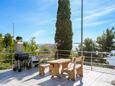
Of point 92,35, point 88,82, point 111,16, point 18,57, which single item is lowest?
point 88,82

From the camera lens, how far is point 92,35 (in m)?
22.6

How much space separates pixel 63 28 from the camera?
15.0m

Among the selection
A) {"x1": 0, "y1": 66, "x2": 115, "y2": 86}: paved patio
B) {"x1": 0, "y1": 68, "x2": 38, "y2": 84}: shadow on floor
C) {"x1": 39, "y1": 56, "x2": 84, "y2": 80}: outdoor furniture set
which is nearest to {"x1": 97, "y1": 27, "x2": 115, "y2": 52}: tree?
{"x1": 0, "y1": 66, "x2": 115, "y2": 86}: paved patio

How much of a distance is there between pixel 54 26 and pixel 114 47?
32.4 ft

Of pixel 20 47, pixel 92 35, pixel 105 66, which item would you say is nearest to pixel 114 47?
pixel 92 35

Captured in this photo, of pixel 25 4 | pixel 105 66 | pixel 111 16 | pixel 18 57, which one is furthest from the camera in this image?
pixel 111 16

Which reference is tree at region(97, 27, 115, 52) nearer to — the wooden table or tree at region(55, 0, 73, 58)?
tree at region(55, 0, 73, 58)

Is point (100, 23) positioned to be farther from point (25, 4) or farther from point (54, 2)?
point (25, 4)

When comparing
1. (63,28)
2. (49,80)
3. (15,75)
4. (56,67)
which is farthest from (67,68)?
(63,28)

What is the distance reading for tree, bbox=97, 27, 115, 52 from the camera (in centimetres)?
2280

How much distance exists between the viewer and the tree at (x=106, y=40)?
74.8 feet

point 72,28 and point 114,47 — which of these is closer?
point 72,28

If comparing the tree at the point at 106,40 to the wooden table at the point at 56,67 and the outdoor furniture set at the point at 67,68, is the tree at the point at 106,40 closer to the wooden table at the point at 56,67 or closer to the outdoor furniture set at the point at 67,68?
the outdoor furniture set at the point at 67,68

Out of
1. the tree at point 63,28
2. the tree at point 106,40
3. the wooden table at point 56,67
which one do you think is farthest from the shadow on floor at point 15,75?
the tree at point 106,40
